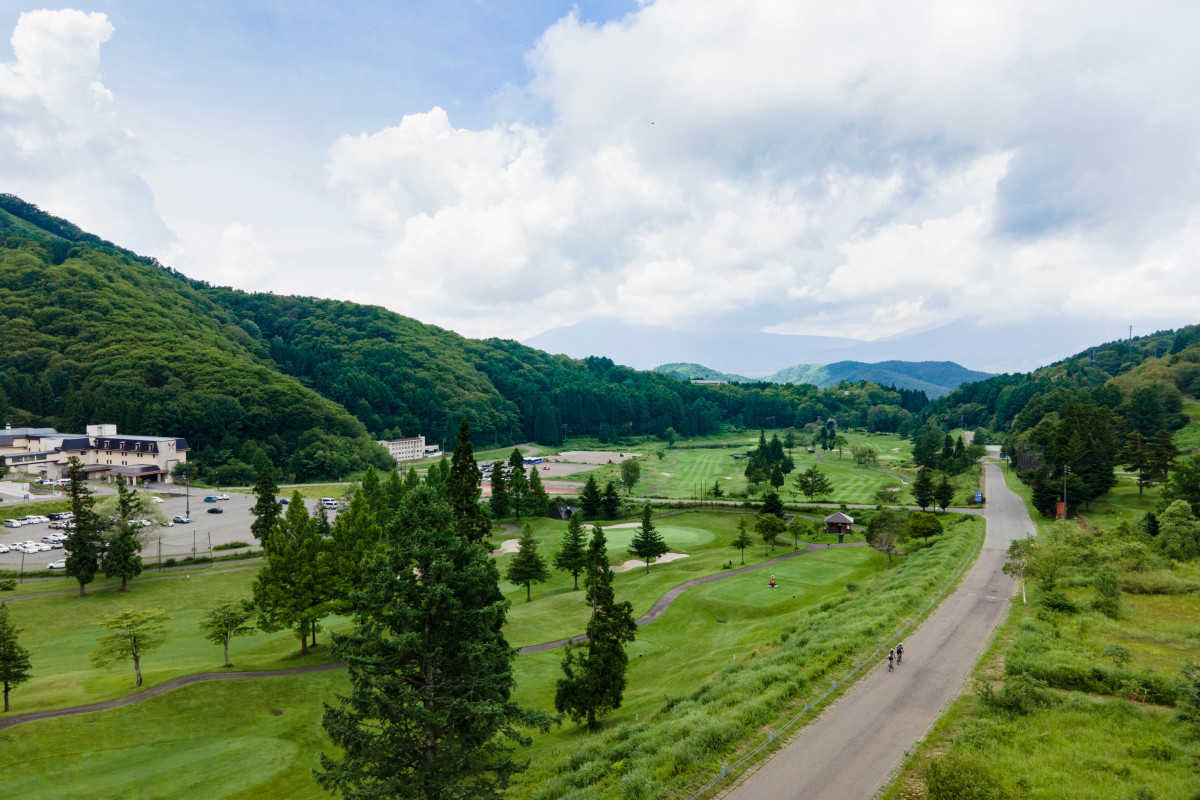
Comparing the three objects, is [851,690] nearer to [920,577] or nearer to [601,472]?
[920,577]

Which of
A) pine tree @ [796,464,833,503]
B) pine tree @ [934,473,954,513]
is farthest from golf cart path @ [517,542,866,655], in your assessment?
pine tree @ [796,464,833,503]

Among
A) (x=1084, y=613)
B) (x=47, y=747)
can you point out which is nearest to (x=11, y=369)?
(x=47, y=747)

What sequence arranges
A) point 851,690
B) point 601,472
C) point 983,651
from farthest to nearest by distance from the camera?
point 601,472 → point 983,651 → point 851,690

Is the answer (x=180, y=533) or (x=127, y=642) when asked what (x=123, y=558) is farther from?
(x=127, y=642)

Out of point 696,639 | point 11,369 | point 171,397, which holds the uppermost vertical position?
point 11,369

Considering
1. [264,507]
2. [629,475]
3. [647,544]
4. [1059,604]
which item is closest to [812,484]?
[629,475]

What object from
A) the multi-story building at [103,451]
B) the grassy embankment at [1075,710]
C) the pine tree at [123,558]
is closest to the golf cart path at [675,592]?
the grassy embankment at [1075,710]
